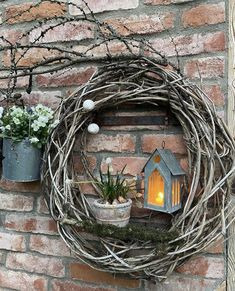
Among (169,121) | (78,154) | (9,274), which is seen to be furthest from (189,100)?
(9,274)

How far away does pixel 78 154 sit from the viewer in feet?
4.01

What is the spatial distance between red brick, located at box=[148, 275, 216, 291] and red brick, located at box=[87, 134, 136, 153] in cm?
44

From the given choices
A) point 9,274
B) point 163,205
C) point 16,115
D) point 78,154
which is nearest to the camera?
point 163,205

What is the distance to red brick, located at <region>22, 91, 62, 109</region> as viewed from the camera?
1.27 meters

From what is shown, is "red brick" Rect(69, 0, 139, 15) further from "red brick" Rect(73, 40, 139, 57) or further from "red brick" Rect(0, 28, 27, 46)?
"red brick" Rect(0, 28, 27, 46)

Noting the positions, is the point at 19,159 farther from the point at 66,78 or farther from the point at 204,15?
the point at 204,15

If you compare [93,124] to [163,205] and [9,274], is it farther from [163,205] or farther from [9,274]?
[9,274]

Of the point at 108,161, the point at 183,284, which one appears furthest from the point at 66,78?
the point at 183,284

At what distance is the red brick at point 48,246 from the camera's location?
1.24m

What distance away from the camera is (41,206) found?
1.27 meters

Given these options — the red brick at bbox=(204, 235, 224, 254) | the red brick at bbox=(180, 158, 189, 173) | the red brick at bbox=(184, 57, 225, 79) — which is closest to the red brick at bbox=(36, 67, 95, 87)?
the red brick at bbox=(184, 57, 225, 79)

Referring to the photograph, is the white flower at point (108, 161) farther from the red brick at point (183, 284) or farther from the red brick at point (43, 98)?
the red brick at point (183, 284)

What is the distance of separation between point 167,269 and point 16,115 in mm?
661

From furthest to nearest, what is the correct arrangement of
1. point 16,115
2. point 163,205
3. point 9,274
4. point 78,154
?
point 9,274 → point 78,154 → point 16,115 → point 163,205
